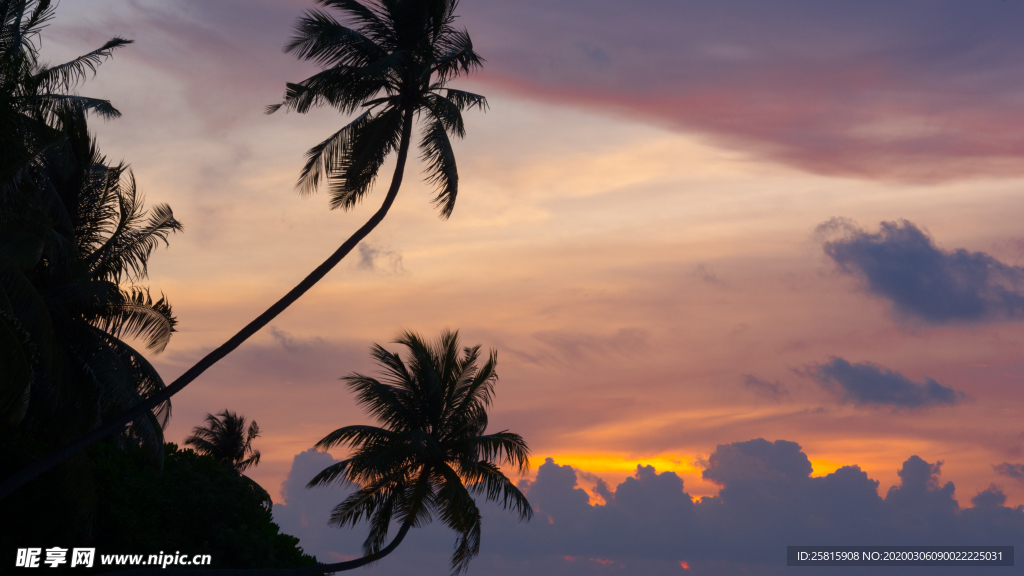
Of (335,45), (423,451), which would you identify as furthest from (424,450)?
(335,45)

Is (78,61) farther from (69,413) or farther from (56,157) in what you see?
(69,413)

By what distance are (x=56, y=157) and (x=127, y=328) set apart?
13.2ft

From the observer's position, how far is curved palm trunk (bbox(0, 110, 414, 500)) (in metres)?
14.4

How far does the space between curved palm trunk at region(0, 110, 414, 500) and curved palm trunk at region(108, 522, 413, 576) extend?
2.80 m

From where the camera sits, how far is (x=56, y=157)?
1609 cm

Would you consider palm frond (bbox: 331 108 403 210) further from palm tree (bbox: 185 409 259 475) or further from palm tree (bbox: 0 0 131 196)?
palm tree (bbox: 185 409 259 475)

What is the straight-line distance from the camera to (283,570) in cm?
2097

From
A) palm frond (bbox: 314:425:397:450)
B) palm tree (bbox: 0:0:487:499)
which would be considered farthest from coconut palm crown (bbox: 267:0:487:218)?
palm frond (bbox: 314:425:397:450)

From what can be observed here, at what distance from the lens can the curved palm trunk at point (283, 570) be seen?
16.5 metres

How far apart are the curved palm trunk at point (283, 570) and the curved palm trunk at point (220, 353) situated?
2.80 metres

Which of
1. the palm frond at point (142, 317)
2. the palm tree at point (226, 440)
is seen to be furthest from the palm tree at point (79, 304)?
the palm tree at point (226, 440)

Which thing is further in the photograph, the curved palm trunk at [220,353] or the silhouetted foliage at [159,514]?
the silhouetted foliage at [159,514]

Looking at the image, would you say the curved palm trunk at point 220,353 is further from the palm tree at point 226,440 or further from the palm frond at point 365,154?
the palm tree at point 226,440

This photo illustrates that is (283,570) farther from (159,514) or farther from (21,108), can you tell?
(21,108)
